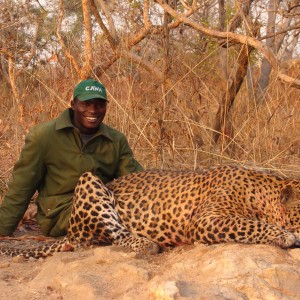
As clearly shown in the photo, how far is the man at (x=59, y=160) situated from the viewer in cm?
480

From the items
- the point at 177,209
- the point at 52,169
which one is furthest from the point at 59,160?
the point at 177,209

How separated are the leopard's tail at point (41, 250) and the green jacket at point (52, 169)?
1.26 feet

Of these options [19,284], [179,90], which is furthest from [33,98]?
[19,284]

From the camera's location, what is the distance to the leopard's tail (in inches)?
171

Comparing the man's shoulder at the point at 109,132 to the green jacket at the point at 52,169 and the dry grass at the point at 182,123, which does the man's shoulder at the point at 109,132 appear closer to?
the green jacket at the point at 52,169

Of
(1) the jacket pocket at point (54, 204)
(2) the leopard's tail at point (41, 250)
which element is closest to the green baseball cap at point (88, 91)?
(1) the jacket pocket at point (54, 204)

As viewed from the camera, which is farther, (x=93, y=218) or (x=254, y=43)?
(x=254, y=43)

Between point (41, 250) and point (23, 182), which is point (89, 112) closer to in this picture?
point (23, 182)

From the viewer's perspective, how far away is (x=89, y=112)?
15.9ft

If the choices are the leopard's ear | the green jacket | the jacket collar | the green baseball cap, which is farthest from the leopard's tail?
the leopard's ear

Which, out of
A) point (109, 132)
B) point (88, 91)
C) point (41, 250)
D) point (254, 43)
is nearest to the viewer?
point (41, 250)

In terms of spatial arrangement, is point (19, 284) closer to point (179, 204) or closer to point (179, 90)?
point (179, 204)

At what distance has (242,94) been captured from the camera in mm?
7023

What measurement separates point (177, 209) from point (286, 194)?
2.59 feet
